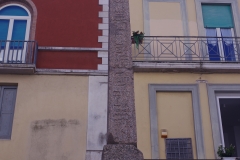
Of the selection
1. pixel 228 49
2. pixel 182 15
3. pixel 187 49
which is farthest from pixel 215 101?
pixel 182 15

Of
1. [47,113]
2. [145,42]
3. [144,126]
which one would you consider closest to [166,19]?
[145,42]

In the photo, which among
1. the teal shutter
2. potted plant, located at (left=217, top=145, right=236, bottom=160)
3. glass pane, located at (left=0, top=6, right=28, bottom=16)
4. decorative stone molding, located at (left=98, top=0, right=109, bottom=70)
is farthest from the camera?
the teal shutter

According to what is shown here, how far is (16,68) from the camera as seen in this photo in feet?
25.6

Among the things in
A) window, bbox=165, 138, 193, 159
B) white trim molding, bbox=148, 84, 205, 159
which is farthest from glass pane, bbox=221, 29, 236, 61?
window, bbox=165, 138, 193, 159

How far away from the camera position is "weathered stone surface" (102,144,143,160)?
712 centimetres

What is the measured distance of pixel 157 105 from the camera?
309 inches

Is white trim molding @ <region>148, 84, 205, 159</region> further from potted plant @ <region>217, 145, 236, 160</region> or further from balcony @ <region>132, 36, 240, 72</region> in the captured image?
balcony @ <region>132, 36, 240, 72</region>

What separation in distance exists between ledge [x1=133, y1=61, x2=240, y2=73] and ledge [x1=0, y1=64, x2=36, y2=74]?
2.42 meters

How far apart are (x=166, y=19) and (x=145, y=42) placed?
976 millimetres

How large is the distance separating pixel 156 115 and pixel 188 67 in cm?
144

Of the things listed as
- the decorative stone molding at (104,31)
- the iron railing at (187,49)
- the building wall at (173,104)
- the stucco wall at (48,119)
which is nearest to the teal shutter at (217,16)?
the iron railing at (187,49)

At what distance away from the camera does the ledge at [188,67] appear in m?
8.13

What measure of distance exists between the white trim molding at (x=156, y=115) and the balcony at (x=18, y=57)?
2870 mm

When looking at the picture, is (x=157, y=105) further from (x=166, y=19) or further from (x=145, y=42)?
(x=166, y=19)
